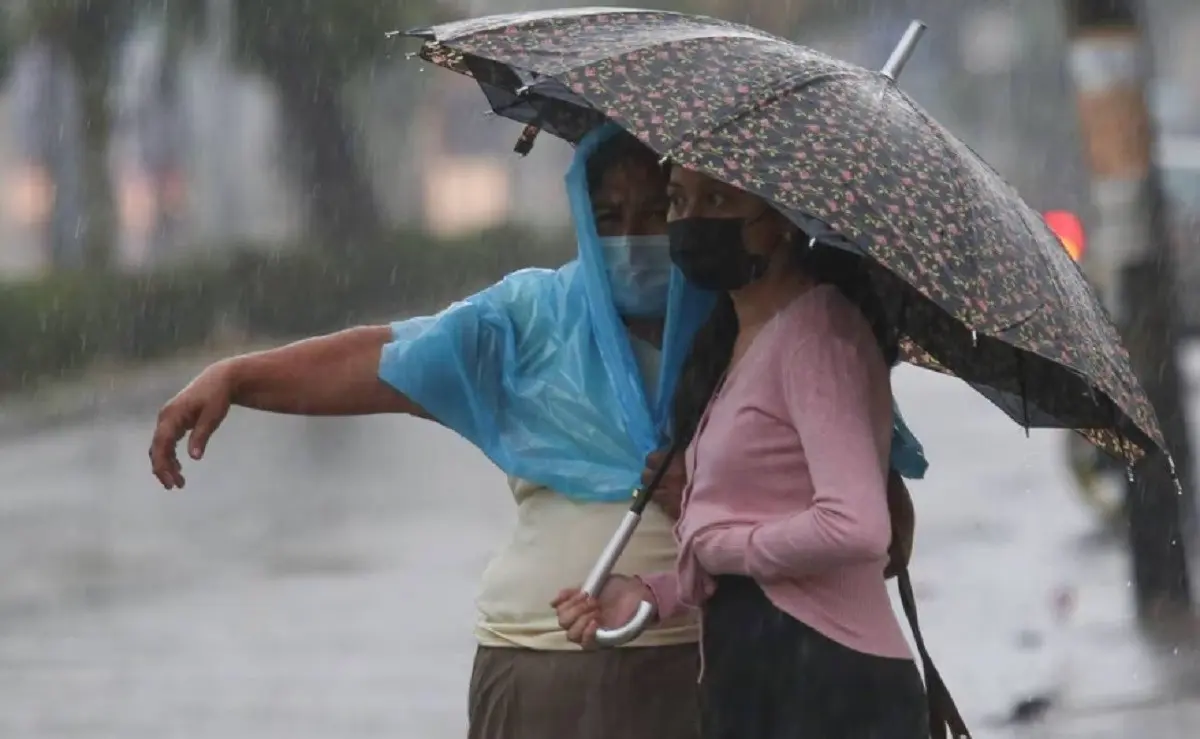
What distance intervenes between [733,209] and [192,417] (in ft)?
2.85

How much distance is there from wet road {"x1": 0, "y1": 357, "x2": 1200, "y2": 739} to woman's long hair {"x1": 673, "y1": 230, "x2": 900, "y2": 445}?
3.63 metres

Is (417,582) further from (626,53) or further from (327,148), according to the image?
(327,148)

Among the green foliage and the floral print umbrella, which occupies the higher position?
the floral print umbrella

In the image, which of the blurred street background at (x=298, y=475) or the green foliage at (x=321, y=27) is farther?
the green foliage at (x=321, y=27)

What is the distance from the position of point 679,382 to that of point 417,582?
634 centimetres

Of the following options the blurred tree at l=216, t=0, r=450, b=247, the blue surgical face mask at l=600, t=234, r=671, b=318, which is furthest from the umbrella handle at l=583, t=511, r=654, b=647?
the blurred tree at l=216, t=0, r=450, b=247

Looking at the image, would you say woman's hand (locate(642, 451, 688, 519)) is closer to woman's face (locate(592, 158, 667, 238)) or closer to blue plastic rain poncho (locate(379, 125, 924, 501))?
blue plastic rain poncho (locate(379, 125, 924, 501))

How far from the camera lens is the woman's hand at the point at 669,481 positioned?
11.3 feet

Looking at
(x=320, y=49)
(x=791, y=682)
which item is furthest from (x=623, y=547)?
(x=320, y=49)

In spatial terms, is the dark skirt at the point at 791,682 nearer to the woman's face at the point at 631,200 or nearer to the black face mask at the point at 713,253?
the black face mask at the point at 713,253

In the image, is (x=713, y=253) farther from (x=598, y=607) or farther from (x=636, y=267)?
(x=598, y=607)

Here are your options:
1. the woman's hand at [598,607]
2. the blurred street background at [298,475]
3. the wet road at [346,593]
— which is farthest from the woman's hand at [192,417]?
the wet road at [346,593]

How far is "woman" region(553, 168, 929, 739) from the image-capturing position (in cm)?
313

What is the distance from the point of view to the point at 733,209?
3.25 metres
